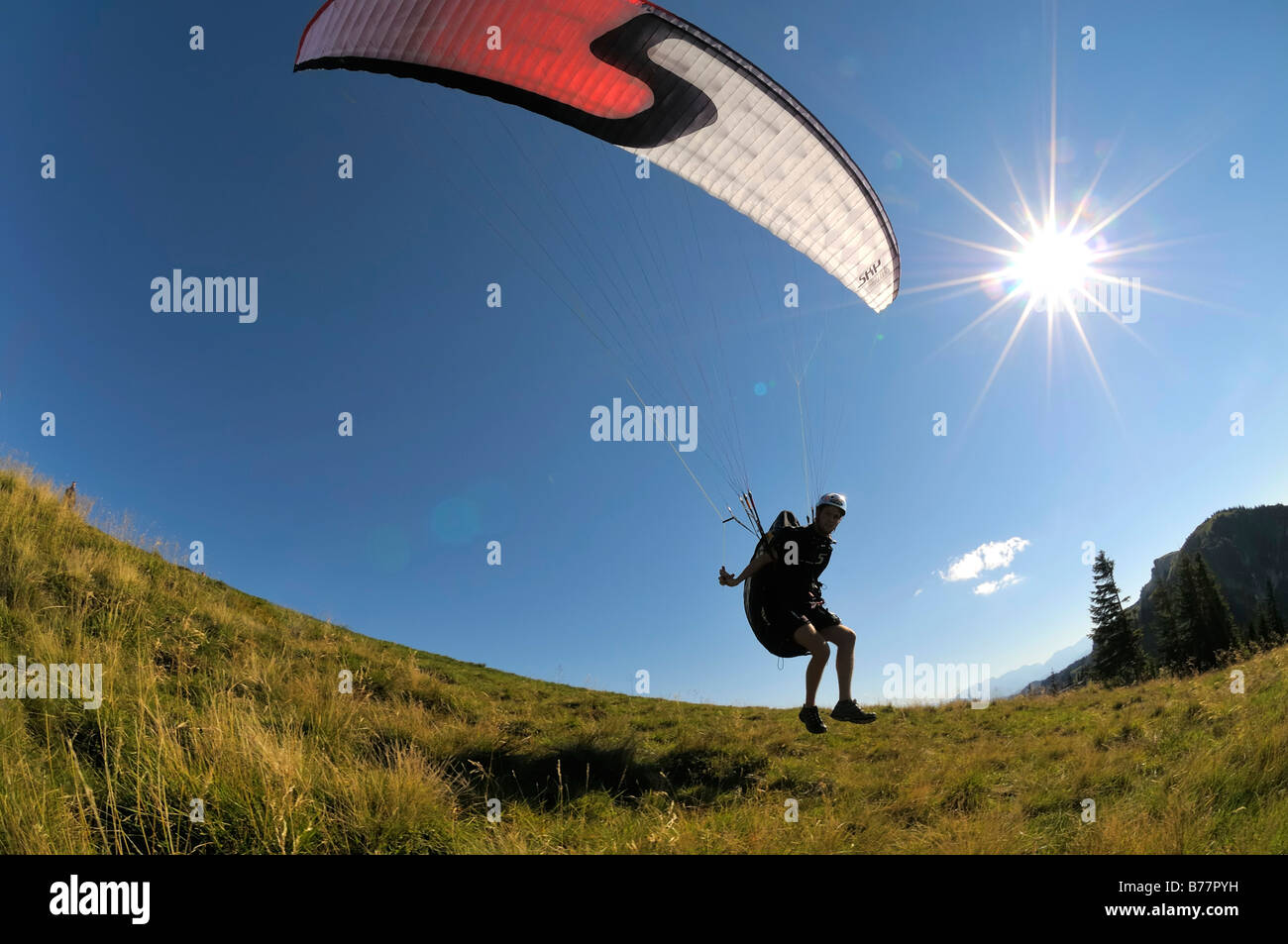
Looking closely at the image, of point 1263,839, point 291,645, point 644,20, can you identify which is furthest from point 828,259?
point 291,645

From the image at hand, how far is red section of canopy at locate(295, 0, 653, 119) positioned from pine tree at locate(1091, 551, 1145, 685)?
46.2m

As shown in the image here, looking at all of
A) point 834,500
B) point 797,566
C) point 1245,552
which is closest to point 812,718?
point 797,566

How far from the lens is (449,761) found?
14.8 feet

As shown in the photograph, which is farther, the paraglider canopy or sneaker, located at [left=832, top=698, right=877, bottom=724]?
the paraglider canopy

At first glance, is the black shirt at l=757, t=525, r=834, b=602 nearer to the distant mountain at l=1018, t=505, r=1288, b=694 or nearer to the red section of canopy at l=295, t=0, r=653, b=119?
the red section of canopy at l=295, t=0, r=653, b=119

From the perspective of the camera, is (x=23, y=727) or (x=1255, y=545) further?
(x=1255, y=545)

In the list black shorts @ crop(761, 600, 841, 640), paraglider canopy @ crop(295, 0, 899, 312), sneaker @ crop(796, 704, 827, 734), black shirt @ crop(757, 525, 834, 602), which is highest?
paraglider canopy @ crop(295, 0, 899, 312)

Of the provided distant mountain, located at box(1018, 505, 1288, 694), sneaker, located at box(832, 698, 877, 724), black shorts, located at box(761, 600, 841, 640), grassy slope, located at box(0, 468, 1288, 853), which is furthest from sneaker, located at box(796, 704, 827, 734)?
distant mountain, located at box(1018, 505, 1288, 694)

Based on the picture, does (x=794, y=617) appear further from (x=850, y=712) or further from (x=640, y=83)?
(x=640, y=83)

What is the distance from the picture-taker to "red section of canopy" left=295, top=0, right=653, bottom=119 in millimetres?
6480

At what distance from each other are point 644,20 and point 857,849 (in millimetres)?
8968

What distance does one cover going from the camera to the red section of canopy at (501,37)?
6.48 metres
